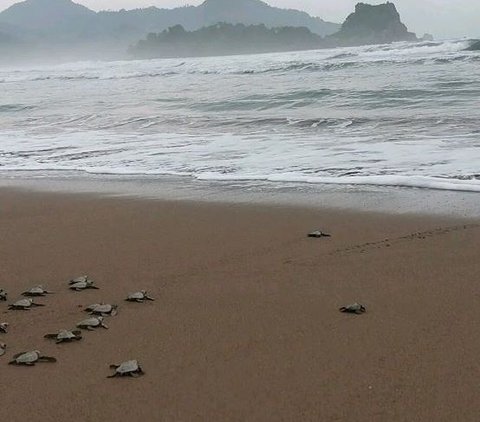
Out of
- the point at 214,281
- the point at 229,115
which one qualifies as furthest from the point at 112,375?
the point at 229,115

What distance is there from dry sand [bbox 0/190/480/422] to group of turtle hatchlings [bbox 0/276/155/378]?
0.05 metres

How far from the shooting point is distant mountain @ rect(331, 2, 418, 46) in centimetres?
11300

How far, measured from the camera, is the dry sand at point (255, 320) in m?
2.33

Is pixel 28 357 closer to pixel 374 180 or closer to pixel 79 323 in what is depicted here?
pixel 79 323

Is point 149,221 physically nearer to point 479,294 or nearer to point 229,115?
point 479,294

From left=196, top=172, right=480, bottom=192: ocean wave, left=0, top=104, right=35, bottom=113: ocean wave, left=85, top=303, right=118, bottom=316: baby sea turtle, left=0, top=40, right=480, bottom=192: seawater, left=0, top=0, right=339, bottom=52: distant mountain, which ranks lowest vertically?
left=85, top=303, right=118, bottom=316: baby sea turtle

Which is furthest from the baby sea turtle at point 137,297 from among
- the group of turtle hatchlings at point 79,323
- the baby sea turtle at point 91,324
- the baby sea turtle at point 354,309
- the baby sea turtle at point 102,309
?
the baby sea turtle at point 354,309

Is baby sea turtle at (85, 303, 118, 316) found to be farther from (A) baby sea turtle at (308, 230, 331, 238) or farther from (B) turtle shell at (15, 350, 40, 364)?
(A) baby sea turtle at (308, 230, 331, 238)

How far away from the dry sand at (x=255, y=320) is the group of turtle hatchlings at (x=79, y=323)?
0.05 m

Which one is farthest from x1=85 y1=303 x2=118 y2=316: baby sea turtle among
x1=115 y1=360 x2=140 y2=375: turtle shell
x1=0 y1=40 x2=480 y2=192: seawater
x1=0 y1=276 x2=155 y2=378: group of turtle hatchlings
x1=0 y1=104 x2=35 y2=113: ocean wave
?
x1=0 y1=104 x2=35 y2=113: ocean wave

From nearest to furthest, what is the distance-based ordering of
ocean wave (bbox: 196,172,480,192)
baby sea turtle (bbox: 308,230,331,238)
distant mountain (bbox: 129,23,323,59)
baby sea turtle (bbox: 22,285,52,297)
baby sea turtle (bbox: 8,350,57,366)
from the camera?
baby sea turtle (bbox: 8,350,57,366) → baby sea turtle (bbox: 22,285,52,297) → baby sea turtle (bbox: 308,230,331,238) → ocean wave (bbox: 196,172,480,192) → distant mountain (bbox: 129,23,323,59)

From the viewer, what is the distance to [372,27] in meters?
115

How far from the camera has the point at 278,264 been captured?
391cm

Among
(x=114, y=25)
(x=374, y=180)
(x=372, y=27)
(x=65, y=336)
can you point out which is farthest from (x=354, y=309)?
(x=114, y=25)
